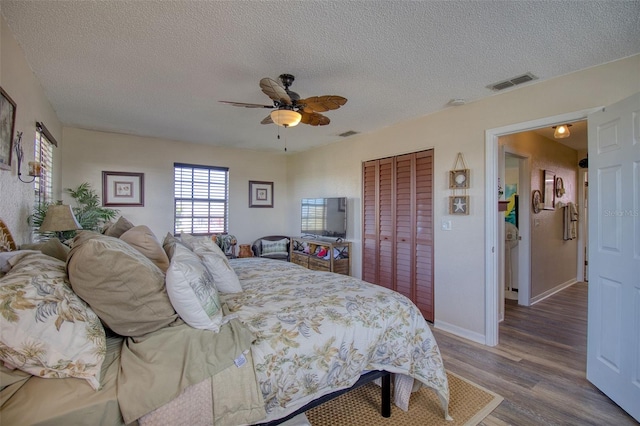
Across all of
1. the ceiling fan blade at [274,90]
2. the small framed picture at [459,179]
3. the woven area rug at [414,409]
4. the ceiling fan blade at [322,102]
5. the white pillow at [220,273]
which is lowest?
the woven area rug at [414,409]

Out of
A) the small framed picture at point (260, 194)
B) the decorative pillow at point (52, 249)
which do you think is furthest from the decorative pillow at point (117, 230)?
the small framed picture at point (260, 194)

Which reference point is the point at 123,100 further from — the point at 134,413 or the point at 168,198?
the point at 134,413

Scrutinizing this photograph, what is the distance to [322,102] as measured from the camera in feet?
7.60

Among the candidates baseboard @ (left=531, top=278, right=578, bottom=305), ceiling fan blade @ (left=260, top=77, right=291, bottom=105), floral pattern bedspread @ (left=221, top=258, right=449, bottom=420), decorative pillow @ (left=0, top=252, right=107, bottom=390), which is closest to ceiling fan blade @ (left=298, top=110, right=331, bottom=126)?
ceiling fan blade @ (left=260, top=77, right=291, bottom=105)

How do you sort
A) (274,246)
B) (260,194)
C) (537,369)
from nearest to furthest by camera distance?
1. (537,369)
2. (274,246)
3. (260,194)

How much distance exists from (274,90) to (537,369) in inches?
122

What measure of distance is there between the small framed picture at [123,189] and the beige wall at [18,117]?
1.84 meters

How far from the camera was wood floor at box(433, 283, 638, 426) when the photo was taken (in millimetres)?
1994

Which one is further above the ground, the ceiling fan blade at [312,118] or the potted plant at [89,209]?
the ceiling fan blade at [312,118]

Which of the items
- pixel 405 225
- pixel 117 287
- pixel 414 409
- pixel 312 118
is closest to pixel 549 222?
Result: pixel 405 225

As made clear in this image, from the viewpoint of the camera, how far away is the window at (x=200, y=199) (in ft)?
17.0

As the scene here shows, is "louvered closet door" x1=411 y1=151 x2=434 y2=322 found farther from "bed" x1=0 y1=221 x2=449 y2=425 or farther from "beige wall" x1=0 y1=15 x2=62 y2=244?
"beige wall" x1=0 y1=15 x2=62 y2=244

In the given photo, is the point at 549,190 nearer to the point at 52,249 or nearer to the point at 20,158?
the point at 52,249

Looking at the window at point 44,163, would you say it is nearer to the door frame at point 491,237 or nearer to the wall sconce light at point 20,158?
the wall sconce light at point 20,158
